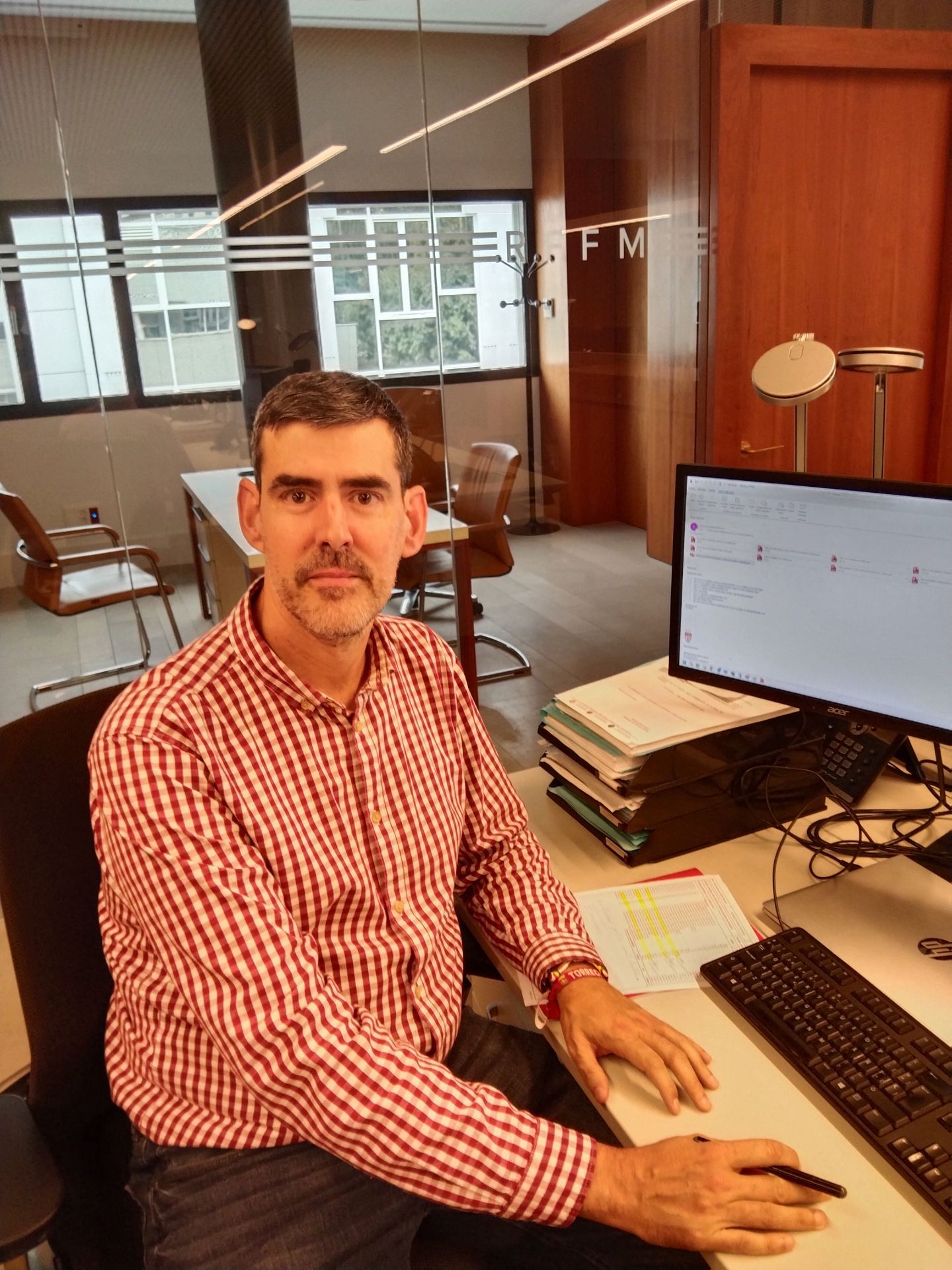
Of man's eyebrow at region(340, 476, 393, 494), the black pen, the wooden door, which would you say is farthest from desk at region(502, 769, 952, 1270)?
the wooden door

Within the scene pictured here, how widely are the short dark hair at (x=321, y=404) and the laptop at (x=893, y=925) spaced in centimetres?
81

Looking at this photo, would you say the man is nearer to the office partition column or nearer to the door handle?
the office partition column

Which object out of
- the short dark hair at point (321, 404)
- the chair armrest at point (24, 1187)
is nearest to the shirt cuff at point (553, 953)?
the chair armrest at point (24, 1187)

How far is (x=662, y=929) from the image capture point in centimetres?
123

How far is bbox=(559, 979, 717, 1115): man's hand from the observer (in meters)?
0.97

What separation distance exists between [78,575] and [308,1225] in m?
2.75

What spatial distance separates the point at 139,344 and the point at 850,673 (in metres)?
2.58

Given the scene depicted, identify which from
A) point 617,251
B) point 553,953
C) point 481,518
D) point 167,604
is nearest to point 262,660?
point 553,953

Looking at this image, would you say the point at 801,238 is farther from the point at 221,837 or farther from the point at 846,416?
the point at 221,837

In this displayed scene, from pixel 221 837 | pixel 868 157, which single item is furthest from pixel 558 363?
pixel 221 837

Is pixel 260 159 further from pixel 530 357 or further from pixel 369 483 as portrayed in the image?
pixel 369 483

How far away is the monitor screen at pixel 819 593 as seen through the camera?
1.19 m

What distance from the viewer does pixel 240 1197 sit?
40.9 inches

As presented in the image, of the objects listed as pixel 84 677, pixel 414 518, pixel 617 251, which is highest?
pixel 617 251
